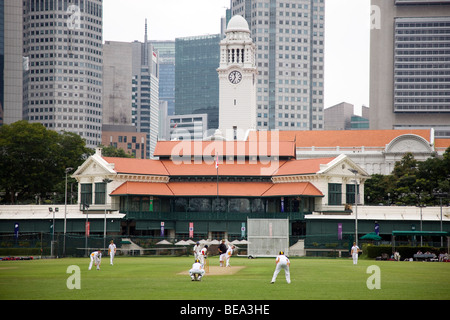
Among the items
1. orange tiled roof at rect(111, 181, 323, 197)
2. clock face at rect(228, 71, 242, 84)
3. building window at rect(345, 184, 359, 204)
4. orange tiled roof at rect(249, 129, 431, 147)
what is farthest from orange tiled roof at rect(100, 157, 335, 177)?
clock face at rect(228, 71, 242, 84)

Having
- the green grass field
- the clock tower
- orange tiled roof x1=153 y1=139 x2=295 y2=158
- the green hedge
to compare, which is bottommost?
the green hedge

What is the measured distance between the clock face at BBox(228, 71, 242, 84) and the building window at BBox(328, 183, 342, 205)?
177 feet

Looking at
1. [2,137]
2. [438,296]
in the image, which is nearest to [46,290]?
[438,296]

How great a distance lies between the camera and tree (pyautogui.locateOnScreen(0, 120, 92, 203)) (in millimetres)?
112312

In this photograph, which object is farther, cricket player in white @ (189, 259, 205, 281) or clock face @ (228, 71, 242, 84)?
clock face @ (228, 71, 242, 84)

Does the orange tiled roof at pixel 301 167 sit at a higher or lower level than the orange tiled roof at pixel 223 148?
lower

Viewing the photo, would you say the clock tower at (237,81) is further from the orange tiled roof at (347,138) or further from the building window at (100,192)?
the building window at (100,192)

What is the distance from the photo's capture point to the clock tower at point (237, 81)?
14738cm

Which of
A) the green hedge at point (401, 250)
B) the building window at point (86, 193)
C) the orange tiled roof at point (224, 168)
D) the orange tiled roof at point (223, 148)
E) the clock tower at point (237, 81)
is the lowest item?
the green hedge at point (401, 250)

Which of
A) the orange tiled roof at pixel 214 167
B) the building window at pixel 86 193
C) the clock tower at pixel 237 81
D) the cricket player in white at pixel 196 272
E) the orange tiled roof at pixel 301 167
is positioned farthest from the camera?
the clock tower at pixel 237 81

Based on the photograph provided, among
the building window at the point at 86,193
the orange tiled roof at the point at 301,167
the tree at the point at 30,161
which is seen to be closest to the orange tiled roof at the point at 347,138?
the orange tiled roof at the point at 301,167

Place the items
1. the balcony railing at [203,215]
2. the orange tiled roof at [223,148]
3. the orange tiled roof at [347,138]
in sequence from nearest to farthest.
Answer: the balcony railing at [203,215] → the orange tiled roof at [223,148] → the orange tiled roof at [347,138]

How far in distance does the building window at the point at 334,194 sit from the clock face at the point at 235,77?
53.9 meters

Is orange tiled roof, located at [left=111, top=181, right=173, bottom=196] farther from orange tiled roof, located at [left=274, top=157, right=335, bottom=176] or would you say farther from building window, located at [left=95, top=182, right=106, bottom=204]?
orange tiled roof, located at [left=274, top=157, right=335, bottom=176]
